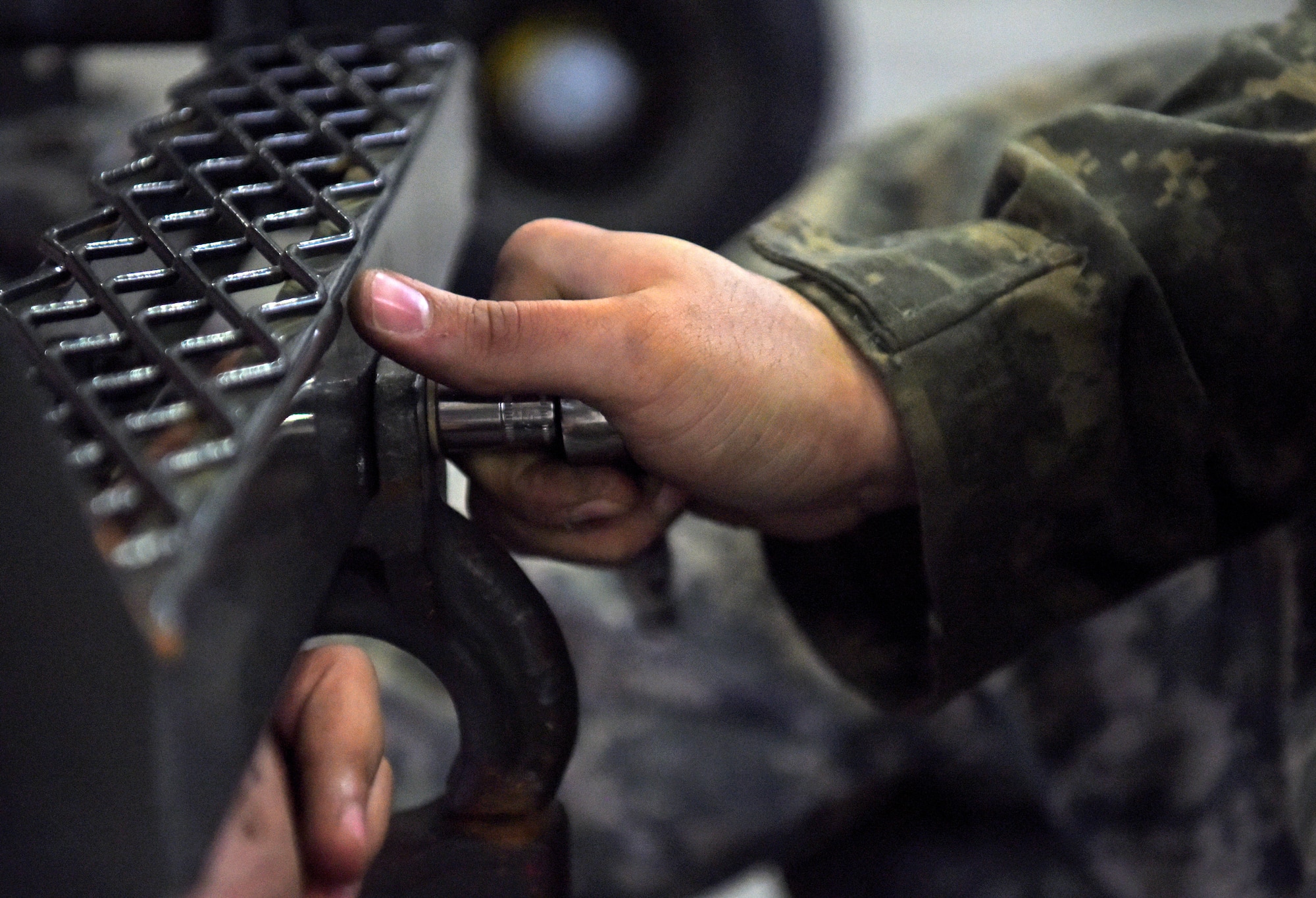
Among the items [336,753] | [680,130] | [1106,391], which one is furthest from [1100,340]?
[680,130]

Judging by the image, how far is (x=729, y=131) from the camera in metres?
1.04

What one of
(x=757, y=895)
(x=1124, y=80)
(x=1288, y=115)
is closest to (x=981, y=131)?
(x=1124, y=80)

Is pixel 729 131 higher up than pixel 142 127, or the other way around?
pixel 142 127

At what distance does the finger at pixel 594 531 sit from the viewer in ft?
1.58

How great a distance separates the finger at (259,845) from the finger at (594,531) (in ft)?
0.57

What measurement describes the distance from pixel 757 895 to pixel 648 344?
638 millimetres

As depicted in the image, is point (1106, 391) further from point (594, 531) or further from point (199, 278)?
point (199, 278)

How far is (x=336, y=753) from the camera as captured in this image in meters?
0.34

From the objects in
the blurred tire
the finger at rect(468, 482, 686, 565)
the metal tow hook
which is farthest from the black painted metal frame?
the blurred tire

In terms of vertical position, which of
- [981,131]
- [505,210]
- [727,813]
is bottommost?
[727,813]

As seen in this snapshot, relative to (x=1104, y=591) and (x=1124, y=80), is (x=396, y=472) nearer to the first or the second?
(x=1104, y=591)

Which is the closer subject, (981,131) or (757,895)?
(981,131)

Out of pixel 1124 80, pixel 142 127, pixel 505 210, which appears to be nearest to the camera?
pixel 142 127

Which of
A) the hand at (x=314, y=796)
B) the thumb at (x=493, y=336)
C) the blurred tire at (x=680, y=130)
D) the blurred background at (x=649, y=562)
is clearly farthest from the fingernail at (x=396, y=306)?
the blurred tire at (x=680, y=130)
